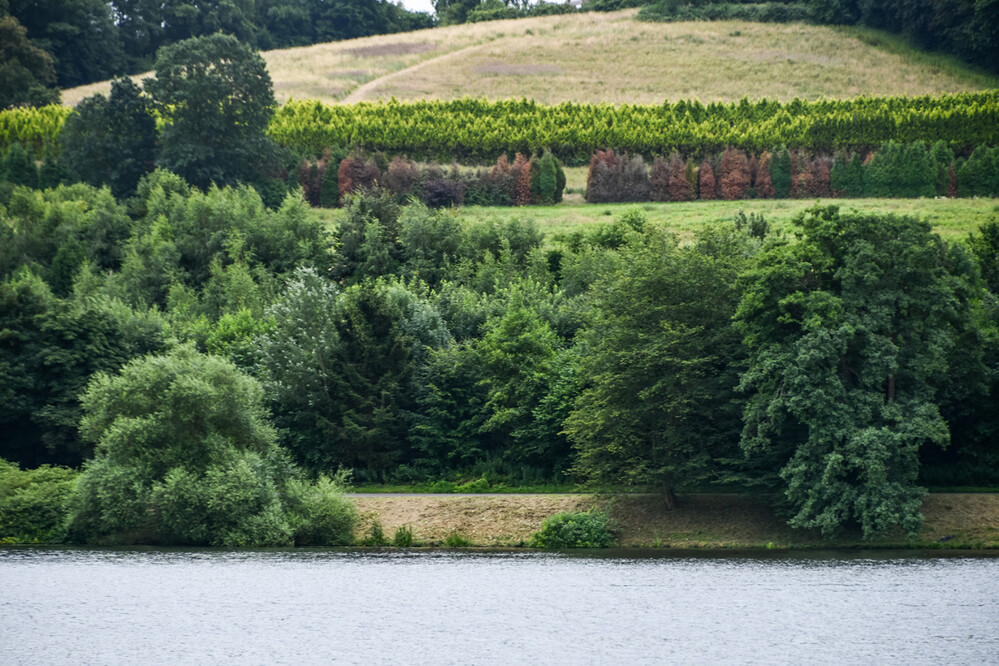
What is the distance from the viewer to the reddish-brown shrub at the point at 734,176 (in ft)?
332

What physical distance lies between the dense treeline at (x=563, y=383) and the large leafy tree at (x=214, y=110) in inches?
1163

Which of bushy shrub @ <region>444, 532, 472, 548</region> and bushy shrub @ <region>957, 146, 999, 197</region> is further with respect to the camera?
bushy shrub @ <region>957, 146, 999, 197</region>

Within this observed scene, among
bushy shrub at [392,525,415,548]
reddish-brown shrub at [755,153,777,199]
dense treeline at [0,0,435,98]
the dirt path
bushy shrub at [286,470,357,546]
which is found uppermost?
dense treeline at [0,0,435,98]

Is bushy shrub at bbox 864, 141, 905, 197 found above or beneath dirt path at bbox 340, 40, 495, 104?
beneath

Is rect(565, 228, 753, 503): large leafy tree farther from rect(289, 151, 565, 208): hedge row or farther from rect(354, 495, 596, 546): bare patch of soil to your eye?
rect(289, 151, 565, 208): hedge row

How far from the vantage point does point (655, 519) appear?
52.4 m

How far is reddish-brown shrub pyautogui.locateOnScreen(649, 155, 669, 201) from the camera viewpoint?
10188 cm

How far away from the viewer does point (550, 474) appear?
58750 millimetres

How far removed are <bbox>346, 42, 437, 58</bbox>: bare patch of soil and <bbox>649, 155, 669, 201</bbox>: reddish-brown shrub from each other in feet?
216

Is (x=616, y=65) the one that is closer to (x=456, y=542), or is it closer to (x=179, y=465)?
(x=456, y=542)

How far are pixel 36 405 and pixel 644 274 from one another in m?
29.1

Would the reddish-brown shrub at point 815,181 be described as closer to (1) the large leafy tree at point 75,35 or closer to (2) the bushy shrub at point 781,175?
(2) the bushy shrub at point 781,175

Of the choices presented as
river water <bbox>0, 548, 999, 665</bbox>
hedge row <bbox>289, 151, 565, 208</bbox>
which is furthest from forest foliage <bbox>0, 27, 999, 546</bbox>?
hedge row <bbox>289, 151, 565, 208</bbox>

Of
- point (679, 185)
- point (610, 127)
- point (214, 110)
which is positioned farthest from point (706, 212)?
point (214, 110)
